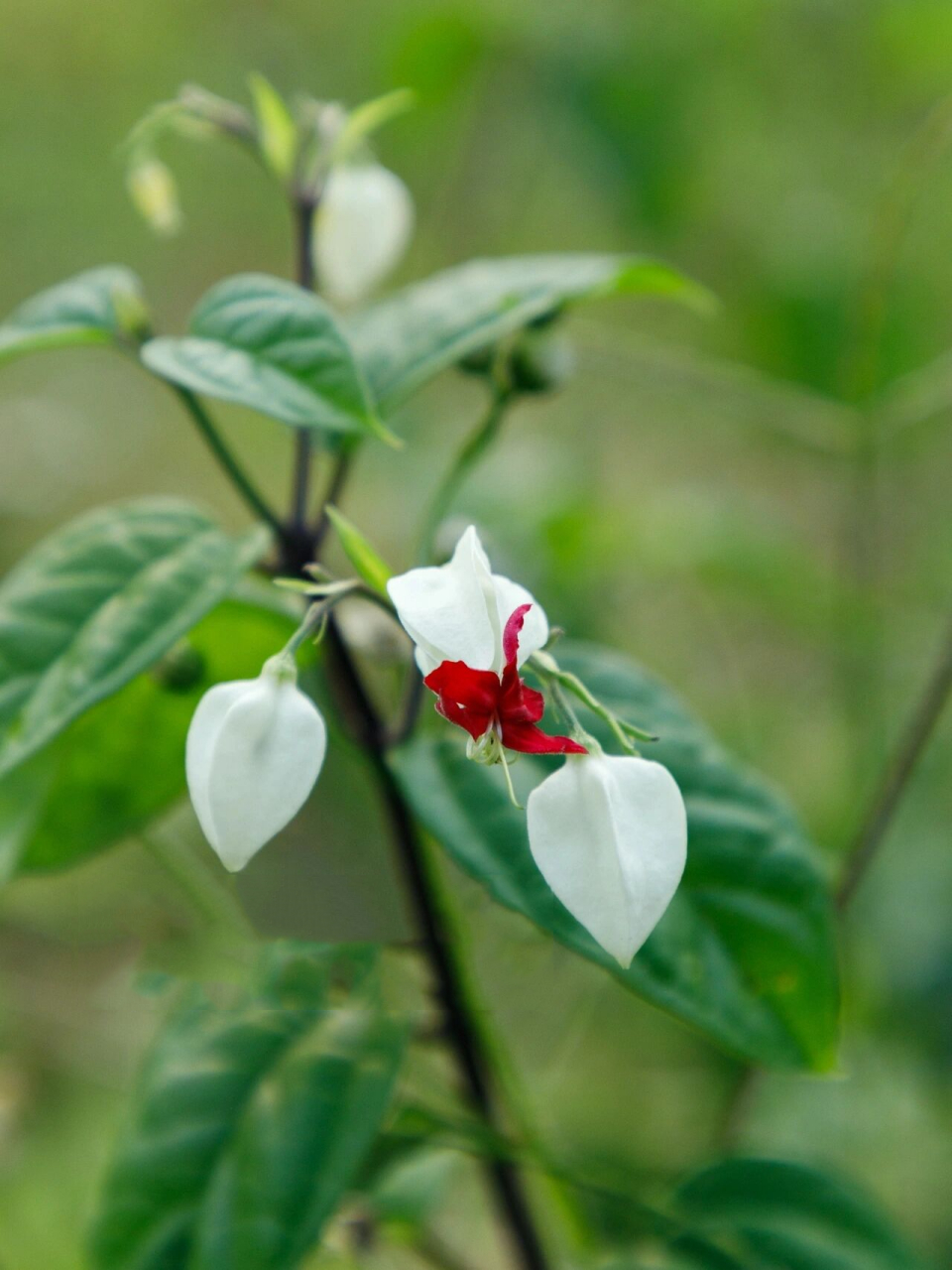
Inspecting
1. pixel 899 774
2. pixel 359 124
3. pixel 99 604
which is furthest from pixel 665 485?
pixel 99 604

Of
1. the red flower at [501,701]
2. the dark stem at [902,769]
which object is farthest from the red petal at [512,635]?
the dark stem at [902,769]

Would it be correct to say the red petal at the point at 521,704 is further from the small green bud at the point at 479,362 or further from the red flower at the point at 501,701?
the small green bud at the point at 479,362

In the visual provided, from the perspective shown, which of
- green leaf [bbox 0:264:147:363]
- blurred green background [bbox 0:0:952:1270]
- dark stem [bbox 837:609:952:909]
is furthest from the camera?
blurred green background [bbox 0:0:952:1270]

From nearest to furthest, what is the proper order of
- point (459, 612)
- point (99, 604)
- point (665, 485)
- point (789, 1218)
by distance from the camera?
point (459, 612) < point (99, 604) < point (789, 1218) < point (665, 485)

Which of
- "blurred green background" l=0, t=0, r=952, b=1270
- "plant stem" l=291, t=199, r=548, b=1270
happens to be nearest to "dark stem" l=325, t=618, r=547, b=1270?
"plant stem" l=291, t=199, r=548, b=1270

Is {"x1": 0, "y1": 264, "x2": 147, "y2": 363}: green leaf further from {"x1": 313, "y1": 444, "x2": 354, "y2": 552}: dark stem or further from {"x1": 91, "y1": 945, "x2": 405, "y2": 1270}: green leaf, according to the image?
{"x1": 91, "y1": 945, "x2": 405, "y2": 1270}: green leaf

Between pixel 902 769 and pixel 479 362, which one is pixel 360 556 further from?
pixel 902 769

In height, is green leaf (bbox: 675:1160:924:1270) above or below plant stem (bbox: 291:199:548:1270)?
below
